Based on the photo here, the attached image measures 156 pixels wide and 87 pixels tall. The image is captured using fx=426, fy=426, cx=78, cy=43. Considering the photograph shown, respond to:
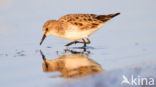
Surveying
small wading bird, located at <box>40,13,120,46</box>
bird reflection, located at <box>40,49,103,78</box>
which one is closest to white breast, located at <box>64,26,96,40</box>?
small wading bird, located at <box>40,13,120,46</box>

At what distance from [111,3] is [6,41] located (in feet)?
14.8

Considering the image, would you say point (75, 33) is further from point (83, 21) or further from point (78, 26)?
point (83, 21)

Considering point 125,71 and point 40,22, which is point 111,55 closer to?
point 125,71

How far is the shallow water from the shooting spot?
23.2 feet

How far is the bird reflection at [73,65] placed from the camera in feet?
24.5

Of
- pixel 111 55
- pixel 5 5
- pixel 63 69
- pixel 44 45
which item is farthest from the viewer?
pixel 5 5

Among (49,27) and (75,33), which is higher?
(49,27)

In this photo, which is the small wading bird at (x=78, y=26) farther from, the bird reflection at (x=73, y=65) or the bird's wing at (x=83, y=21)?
the bird reflection at (x=73, y=65)

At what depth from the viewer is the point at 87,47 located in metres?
10.3

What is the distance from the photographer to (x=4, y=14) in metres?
12.7

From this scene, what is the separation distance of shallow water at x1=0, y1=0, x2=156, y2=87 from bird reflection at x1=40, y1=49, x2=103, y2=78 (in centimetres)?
4

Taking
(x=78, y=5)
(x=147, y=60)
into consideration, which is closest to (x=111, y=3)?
(x=78, y=5)

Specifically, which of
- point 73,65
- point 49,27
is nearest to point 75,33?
point 49,27

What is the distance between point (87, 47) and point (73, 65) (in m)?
2.17
